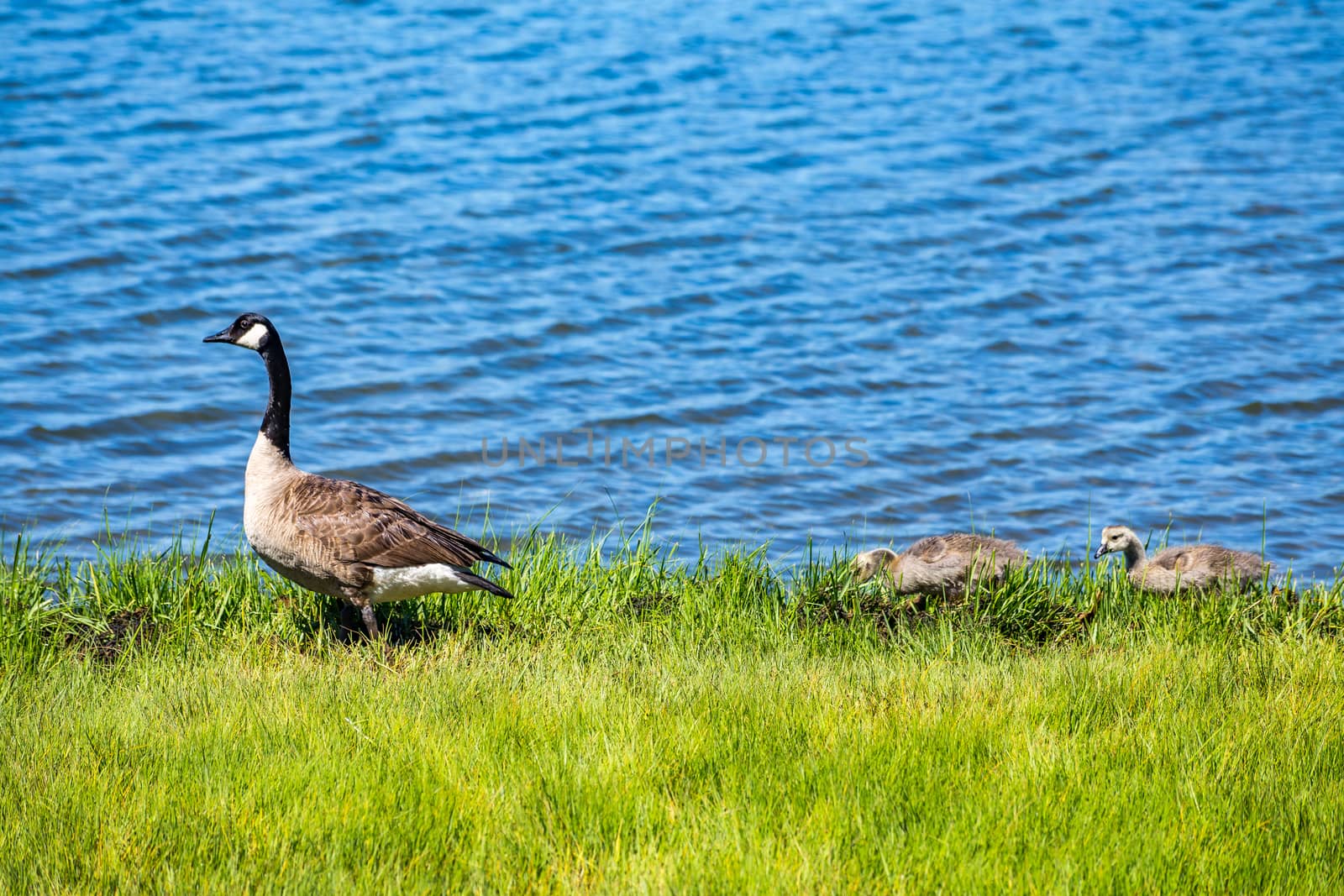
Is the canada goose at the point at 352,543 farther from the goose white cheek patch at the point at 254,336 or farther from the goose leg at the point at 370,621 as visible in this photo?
the goose white cheek patch at the point at 254,336

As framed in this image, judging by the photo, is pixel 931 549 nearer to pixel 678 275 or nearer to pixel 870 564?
pixel 870 564

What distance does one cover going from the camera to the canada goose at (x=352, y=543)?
6184 mm

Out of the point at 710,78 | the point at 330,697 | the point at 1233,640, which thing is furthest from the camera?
the point at 710,78

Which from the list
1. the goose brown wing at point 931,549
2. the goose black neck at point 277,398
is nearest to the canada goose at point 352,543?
the goose black neck at point 277,398

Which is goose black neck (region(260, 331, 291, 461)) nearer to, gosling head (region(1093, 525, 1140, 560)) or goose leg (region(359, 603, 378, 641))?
goose leg (region(359, 603, 378, 641))

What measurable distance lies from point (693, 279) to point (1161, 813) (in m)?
10.2

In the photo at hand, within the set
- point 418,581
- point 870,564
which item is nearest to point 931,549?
point 870,564

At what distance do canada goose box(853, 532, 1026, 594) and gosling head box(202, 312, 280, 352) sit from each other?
3.42 metres

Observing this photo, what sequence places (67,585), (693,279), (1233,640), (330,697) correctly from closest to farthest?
(330,697) → (1233,640) → (67,585) → (693,279)

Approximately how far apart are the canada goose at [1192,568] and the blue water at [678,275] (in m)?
0.80

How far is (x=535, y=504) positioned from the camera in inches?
391

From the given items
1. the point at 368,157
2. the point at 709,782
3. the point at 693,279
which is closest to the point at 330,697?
the point at 709,782

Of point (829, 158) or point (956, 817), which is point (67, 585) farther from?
point (829, 158)

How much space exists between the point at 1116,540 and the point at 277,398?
482cm
